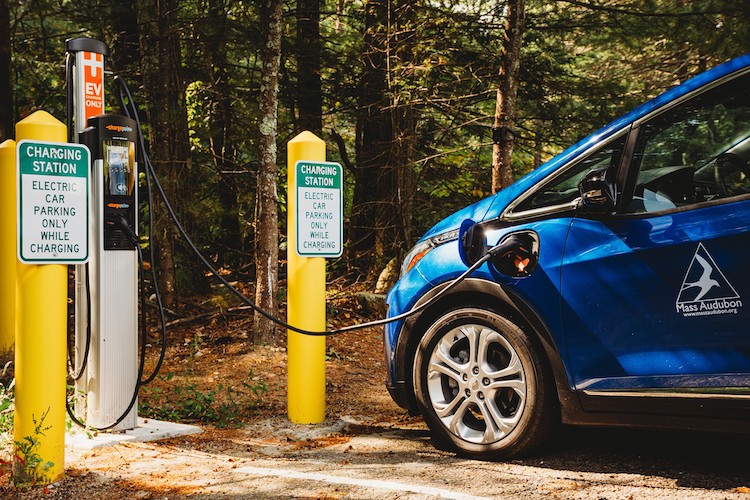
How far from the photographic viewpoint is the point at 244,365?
25.0ft

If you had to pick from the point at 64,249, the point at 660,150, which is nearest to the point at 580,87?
the point at 660,150

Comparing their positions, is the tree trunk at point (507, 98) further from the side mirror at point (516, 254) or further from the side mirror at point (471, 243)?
the side mirror at point (516, 254)

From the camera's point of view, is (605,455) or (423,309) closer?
Answer: (605,455)

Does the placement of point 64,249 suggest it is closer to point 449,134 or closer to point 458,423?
point 458,423

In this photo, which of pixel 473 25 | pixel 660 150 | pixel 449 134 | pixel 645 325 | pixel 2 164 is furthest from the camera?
pixel 449 134

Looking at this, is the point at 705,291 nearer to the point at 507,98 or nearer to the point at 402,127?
the point at 507,98

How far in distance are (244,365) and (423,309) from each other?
3.46m

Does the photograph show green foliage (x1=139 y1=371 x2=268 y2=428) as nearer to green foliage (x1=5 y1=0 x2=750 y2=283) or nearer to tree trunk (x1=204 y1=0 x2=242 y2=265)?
green foliage (x1=5 y1=0 x2=750 y2=283)

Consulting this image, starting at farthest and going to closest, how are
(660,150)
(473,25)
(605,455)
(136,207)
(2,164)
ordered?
(473,25)
(2,164)
(136,207)
(605,455)
(660,150)

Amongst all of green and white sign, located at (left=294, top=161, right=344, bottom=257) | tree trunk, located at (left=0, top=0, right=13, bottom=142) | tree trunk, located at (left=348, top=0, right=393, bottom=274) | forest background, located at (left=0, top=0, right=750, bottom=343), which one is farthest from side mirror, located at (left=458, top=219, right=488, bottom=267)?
tree trunk, located at (left=0, top=0, right=13, bottom=142)

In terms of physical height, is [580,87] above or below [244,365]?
above

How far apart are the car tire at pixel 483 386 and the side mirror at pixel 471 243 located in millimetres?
285

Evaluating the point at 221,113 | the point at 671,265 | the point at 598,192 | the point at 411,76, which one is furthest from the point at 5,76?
the point at 671,265

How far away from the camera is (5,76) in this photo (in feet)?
30.8
